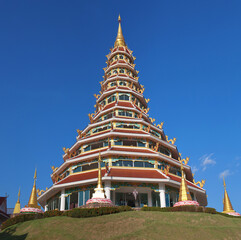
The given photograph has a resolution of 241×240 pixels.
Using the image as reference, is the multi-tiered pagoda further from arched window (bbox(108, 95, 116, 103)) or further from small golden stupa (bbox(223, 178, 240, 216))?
small golden stupa (bbox(223, 178, 240, 216))

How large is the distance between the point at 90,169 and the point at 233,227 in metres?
17.6

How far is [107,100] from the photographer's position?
4550 cm

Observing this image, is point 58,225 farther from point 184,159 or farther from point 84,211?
point 184,159

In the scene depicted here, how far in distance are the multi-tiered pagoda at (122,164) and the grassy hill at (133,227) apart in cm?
832

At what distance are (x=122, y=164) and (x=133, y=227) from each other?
14.0 metres

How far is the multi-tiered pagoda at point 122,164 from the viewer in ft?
100

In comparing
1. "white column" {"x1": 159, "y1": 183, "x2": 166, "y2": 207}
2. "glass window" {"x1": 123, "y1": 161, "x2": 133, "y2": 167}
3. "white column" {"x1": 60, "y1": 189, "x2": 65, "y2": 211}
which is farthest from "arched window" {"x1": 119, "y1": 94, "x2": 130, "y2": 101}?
"white column" {"x1": 60, "y1": 189, "x2": 65, "y2": 211}

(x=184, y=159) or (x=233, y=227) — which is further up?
(x=184, y=159)

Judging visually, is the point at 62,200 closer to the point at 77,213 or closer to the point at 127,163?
the point at 127,163

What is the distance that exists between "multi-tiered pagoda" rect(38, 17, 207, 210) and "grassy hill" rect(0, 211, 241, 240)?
8322 millimetres

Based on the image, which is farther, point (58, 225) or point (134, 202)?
point (134, 202)

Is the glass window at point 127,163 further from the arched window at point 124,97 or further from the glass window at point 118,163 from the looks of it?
the arched window at point 124,97

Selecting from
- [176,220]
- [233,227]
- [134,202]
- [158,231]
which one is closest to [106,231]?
[158,231]

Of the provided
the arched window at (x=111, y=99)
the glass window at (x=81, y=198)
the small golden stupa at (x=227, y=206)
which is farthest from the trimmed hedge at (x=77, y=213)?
the arched window at (x=111, y=99)
